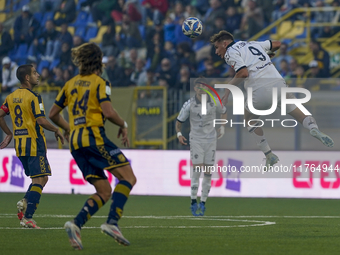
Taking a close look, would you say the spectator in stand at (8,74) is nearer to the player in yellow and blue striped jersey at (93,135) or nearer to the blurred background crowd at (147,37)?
the blurred background crowd at (147,37)

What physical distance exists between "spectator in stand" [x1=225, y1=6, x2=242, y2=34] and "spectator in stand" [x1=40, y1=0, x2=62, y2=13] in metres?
7.12

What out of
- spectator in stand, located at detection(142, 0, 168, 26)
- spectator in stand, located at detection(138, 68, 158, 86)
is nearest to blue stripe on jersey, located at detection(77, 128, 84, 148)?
spectator in stand, located at detection(138, 68, 158, 86)

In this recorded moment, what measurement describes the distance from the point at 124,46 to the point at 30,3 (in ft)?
19.1

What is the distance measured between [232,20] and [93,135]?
42.4 ft

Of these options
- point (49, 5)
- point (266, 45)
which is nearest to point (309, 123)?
point (266, 45)

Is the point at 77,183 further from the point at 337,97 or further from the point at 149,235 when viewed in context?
the point at 149,235

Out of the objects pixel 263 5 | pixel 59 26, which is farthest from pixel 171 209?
pixel 59 26

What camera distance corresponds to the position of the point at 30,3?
24453mm

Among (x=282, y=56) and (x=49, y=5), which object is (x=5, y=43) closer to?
(x=49, y=5)

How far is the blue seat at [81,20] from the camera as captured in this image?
22577 millimetres

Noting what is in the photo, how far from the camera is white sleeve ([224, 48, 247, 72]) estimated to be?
923 centimetres

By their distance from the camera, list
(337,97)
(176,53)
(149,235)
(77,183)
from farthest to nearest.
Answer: (176,53), (77,183), (337,97), (149,235)

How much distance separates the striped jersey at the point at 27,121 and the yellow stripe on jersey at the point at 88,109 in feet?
8.37

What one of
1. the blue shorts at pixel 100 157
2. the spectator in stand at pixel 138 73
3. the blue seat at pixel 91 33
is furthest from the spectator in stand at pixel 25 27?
the blue shorts at pixel 100 157
